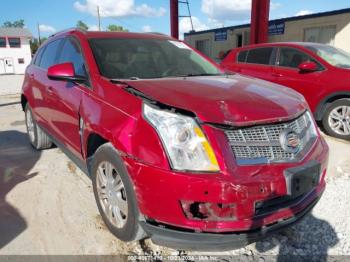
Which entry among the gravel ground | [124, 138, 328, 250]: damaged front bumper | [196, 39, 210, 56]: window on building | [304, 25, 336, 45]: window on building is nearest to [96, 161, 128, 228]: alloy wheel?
[124, 138, 328, 250]: damaged front bumper

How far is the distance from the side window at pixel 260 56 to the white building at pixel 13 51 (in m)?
44.8

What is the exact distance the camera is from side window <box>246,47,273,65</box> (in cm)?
691

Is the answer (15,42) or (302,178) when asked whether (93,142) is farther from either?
(15,42)

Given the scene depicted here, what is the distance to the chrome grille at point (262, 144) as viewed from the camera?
214 cm

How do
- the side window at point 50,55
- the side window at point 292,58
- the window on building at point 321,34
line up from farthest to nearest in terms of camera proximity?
the window on building at point 321,34
the side window at point 292,58
the side window at point 50,55

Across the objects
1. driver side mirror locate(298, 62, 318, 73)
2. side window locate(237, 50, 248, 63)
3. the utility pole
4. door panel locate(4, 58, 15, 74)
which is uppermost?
the utility pole

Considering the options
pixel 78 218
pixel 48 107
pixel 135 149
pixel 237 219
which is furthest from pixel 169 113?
pixel 48 107

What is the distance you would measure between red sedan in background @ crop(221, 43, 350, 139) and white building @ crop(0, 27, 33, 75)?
1784 inches

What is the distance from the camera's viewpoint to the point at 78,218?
3094 millimetres

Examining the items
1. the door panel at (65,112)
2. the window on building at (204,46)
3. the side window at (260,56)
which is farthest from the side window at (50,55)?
the window on building at (204,46)

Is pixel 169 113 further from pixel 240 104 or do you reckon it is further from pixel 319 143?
pixel 319 143

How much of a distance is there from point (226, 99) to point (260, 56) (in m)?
5.08

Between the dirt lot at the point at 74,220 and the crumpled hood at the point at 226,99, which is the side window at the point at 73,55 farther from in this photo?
the dirt lot at the point at 74,220

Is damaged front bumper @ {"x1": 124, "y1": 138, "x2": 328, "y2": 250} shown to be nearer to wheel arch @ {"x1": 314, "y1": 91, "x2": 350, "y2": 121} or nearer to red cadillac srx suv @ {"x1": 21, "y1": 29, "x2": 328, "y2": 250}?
red cadillac srx suv @ {"x1": 21, "y1": 29, "x2": 328, "y2": 250}
